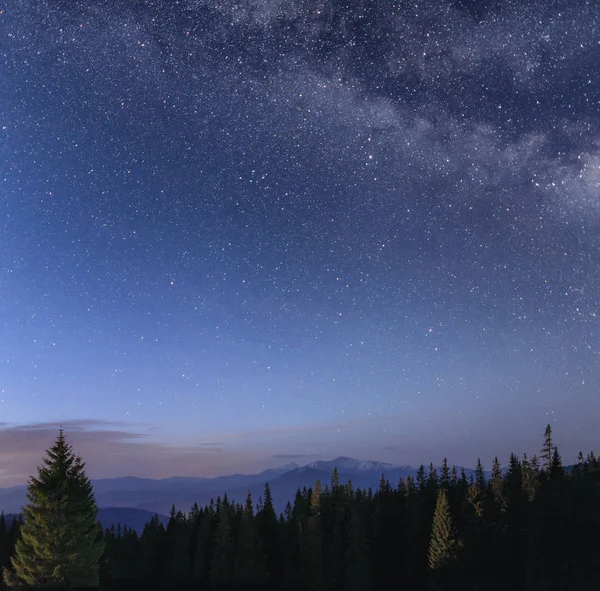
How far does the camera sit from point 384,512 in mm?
70500

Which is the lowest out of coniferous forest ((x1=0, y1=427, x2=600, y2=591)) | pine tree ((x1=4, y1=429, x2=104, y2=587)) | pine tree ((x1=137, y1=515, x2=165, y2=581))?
pine tree ((x1=137, y1=515, x2=165, y2=581))

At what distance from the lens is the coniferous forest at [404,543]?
189ft

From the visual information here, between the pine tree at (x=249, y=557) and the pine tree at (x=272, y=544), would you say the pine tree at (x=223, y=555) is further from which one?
the pine tree at (x=272, y=544)

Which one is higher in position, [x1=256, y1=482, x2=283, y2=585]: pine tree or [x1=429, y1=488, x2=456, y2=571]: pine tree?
[x1=429, y1=488, x2=456, y2=571]: pine tree

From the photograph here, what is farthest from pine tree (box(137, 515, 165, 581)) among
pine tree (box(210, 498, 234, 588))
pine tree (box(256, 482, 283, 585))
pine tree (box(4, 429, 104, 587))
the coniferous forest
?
pine tree (box(4, 429, 104, 587))

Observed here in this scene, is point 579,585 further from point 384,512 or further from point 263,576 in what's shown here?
point 263,576

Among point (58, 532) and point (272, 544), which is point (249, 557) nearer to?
point (272, 544)

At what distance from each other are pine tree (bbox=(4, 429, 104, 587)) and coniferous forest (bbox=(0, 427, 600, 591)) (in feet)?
80.0

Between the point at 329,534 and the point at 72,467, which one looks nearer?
the point at 72,467

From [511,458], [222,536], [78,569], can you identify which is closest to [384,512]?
[222,536]

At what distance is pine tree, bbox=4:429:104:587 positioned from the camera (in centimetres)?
2962

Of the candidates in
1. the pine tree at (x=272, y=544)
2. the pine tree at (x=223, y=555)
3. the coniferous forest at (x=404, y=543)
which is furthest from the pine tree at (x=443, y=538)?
the pine tree at (x=223, y=555)

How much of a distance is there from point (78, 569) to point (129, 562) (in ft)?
206

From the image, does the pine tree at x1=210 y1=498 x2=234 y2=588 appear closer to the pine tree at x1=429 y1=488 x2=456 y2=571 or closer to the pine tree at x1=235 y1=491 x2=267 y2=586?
the pine tree at x1=235 y1=491 x2=267 y2=586
